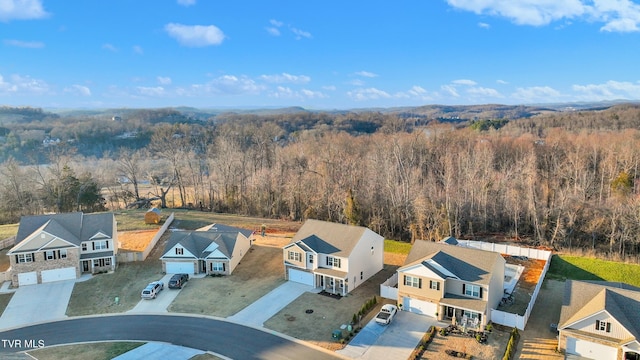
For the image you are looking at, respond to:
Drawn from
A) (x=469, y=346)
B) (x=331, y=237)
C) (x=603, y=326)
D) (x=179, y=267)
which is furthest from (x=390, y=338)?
(x=179, y=267)

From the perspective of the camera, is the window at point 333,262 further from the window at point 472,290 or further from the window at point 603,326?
the window at point 603,326

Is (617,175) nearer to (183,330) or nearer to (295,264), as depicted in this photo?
(295,264)

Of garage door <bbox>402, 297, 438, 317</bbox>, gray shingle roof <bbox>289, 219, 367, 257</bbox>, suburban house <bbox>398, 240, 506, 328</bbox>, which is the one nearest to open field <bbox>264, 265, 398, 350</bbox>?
garage door <bbox>402, 297, 438, 317</bbox>

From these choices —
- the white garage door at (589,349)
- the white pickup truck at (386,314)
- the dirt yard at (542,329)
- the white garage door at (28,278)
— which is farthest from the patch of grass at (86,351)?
the white garage door at (589,349)

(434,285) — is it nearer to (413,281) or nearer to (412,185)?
(413,281)

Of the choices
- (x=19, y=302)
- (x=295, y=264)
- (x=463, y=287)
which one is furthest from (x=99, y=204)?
(x=463, y=287)
